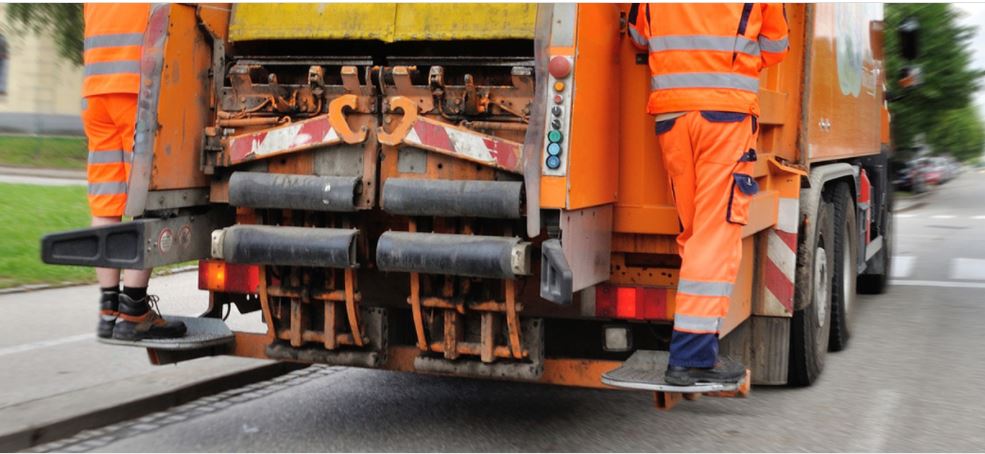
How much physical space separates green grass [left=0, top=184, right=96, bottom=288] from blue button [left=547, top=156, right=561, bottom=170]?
394 cm

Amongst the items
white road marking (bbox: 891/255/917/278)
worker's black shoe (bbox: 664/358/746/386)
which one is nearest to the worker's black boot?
worker's black shoe (bbox: 664/358/746/386)

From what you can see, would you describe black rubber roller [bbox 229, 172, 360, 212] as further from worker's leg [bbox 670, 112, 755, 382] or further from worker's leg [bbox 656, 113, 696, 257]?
worker's leg [bbox 670, 112, 755, 382]

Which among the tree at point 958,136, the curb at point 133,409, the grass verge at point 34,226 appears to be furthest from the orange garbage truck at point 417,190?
the tree at point 958,136

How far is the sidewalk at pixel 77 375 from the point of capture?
5391 millimetres

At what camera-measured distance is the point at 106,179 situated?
554 cm

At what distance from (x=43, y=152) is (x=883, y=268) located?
75.6 ft

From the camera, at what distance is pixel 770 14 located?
493 cm

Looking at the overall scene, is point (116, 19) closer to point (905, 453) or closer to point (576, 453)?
point (576, 453)

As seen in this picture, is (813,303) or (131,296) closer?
(131,296)

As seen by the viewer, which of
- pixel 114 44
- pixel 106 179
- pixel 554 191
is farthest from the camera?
pixel 106 179

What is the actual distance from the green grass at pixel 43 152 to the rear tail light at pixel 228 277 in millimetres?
21869

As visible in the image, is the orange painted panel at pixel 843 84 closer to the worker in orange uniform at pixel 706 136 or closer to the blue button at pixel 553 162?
the worker in orange uniform at pixel 706 136

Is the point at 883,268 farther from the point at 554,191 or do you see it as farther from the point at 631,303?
the point at 554,191

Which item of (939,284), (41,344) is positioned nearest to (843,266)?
(41,344)
